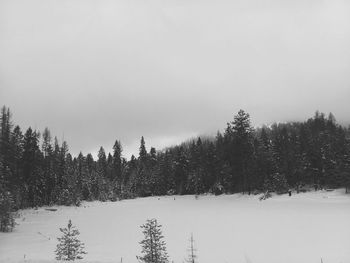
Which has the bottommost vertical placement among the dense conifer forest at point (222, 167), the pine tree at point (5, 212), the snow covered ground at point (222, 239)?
the snow covered ground at point (222, 239)

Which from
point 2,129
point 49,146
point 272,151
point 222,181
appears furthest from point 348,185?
point 49,146

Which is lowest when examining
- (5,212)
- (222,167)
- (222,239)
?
(222,239)

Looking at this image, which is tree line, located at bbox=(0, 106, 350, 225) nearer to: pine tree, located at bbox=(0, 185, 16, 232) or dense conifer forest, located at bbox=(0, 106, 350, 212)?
dense conifer forest, located at bbox=(0, 106, 350, 212)

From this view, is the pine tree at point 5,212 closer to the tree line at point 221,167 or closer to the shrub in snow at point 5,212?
the shrub in snow at point 5,212

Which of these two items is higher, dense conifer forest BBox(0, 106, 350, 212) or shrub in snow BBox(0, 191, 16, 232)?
dense conifer forest BBox(0, 106, 350, 212)

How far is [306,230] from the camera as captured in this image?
29.8 metres

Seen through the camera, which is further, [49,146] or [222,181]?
[49,146]

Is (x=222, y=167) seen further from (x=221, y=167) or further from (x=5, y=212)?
(x=5, y=212)

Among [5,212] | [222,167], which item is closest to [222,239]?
[5,212]

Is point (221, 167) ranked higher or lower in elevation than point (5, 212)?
higher

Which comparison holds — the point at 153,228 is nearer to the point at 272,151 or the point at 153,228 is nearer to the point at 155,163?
the point at 272,151

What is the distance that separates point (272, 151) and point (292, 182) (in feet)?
25.4

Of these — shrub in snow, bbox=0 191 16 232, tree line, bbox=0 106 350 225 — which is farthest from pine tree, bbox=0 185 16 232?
tree line, bbox=0 106 350 225

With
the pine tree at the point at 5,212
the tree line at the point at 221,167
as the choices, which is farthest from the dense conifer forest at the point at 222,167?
the pine tree at the point at 5,212
